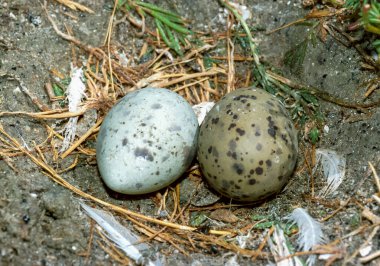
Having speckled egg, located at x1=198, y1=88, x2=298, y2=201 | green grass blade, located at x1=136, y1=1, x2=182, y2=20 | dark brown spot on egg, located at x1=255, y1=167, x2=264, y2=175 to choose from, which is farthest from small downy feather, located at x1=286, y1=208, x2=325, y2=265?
green grass blade, located at x1=136, y1=1, x2=182, y2=20

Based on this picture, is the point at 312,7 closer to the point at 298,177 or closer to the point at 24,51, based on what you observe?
the point at 298,177

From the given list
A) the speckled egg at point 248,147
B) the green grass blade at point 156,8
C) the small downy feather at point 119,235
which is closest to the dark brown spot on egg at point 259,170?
the speckled egg at point 248,147

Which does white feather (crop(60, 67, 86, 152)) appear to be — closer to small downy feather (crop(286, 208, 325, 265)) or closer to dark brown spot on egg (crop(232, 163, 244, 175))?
dark brown spot on egg (crop(232, 163, 244, 175))

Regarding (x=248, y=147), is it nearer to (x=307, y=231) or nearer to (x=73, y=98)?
(x=307, y=231)

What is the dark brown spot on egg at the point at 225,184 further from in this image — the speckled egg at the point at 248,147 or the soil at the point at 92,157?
the soil at the point at 92,157

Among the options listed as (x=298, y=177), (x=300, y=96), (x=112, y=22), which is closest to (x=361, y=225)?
(x=298, y=177)

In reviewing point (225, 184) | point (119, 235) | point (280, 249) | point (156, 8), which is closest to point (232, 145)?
point (225, 184)
